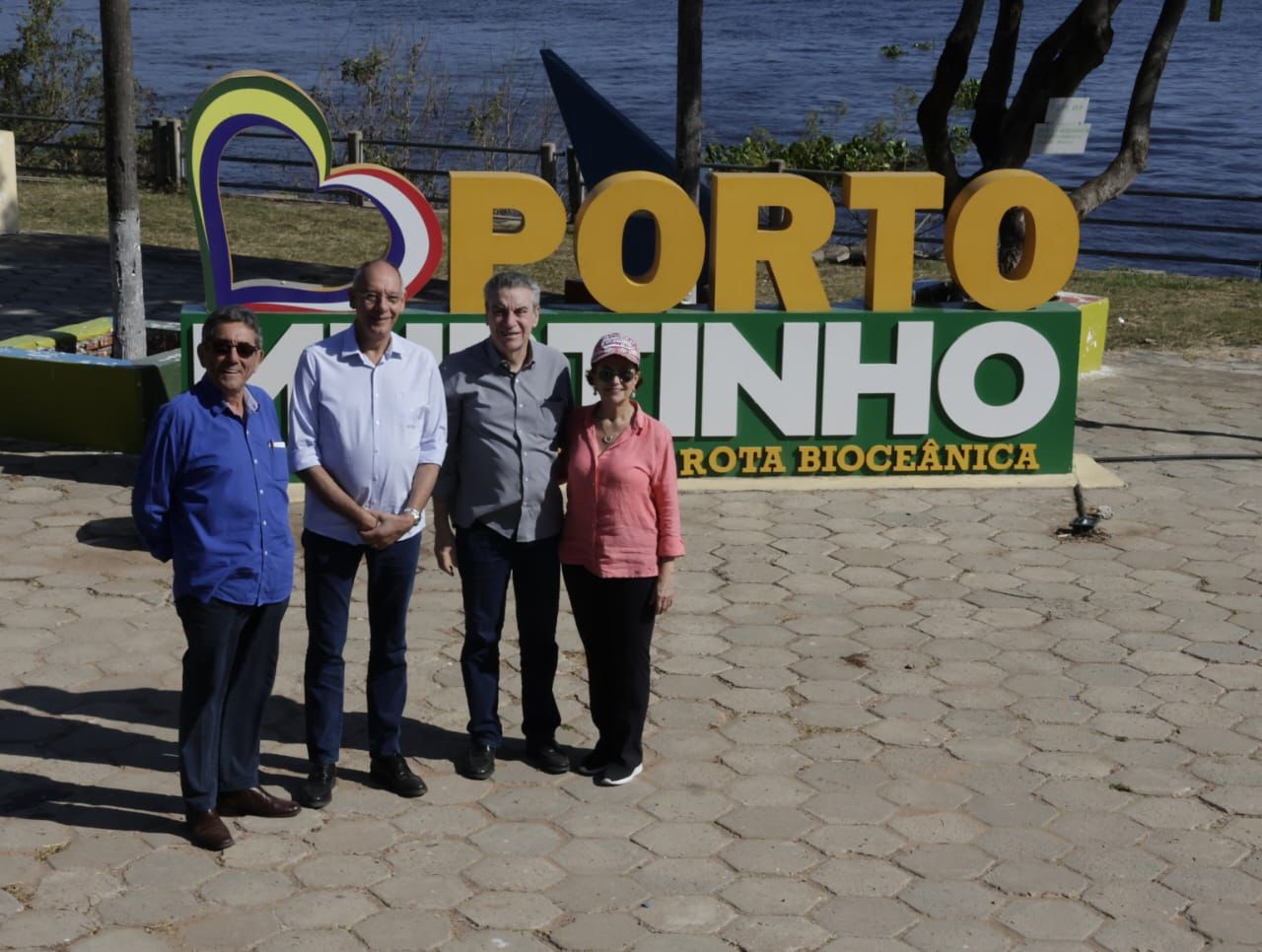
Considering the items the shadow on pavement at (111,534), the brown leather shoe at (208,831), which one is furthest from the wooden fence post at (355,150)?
the brown leather shoe at (208,831)

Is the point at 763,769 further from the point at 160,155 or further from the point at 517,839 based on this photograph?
the point at 160,155

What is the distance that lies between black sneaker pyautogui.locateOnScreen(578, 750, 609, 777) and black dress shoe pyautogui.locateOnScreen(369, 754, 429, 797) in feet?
2.00

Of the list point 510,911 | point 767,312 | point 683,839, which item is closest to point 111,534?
point 767,312

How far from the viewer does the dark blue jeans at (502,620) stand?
6.20 m

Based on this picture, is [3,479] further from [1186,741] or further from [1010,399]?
[1186,741]

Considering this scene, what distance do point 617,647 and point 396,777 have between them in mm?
929

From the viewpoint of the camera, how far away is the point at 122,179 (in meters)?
10.9

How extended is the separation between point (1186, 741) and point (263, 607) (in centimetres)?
367

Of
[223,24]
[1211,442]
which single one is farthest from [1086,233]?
[223,24]

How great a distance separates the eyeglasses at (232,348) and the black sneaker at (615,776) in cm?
204

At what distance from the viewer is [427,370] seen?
607cm

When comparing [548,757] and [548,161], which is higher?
[548,161]

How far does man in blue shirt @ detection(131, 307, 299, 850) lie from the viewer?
554 centimetres

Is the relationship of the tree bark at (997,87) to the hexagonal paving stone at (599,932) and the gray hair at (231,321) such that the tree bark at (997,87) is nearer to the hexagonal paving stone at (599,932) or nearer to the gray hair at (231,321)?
the gray hair at (231,321)
